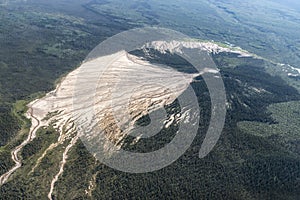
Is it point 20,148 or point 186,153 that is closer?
point 20,148

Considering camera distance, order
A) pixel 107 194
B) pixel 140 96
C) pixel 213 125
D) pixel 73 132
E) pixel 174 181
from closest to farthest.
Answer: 1. pixel 107 194
2. pixel 174 181
3. pixel 73 132
4. pixel 213 125
5. pixel 140 96

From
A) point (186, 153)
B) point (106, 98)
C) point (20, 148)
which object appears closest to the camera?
point (20, 148)

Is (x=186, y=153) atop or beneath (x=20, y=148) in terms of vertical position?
atop

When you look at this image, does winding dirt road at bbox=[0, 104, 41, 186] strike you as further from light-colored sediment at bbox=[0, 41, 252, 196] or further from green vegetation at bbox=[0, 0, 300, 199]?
green vegetation at bbox=[0, 0, 300, 199]

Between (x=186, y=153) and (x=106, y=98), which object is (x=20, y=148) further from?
(x=186, y=153)

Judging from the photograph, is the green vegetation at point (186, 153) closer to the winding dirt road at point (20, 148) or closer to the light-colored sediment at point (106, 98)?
the winding dirt road at point (20, 148)

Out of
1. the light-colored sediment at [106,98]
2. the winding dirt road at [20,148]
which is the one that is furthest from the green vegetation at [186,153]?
the light-colored sediment at [106,98]

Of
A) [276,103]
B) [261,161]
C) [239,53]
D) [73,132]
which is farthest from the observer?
[239,53]

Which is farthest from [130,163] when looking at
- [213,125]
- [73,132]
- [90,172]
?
[213,125]

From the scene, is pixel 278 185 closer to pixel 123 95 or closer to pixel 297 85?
pixel 123 95

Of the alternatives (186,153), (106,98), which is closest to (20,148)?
(106,98)

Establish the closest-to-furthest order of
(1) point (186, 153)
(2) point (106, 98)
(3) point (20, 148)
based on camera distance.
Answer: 1. (3) point (20, 148)
2. (1) point (186, 153)
3. (2) point (106, 98)
